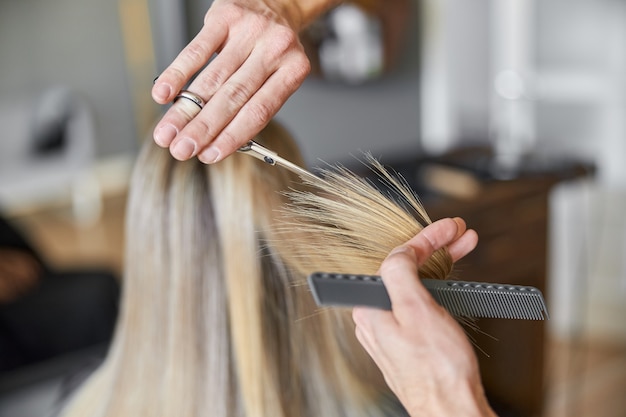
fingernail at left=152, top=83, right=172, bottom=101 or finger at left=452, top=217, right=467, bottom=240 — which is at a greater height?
fingernail at left=152, top=83, right=172, bottom=101

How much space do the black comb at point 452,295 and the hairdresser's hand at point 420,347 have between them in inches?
0.4

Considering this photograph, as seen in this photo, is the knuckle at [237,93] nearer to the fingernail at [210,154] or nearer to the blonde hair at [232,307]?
the fingernail at [210,154]

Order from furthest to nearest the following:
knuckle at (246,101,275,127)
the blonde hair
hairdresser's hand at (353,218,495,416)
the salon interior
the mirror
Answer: the mirror → the salon interior → the blonde hair → knuckle at (246,101,275,127) → hairdresser's hand at (353,218,495,416)

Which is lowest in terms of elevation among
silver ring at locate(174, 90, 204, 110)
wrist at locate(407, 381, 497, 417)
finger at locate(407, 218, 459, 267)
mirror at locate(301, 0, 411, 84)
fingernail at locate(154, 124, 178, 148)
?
wrist at locate(407, 381, 497, 417)

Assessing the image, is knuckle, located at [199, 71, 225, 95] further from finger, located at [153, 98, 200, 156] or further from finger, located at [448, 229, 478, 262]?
finger, located at [448, 229, 478, 262]

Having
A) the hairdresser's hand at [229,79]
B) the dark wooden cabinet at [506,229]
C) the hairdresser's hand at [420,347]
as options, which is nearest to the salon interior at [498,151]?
the dark wooden cabinet at [506,229]

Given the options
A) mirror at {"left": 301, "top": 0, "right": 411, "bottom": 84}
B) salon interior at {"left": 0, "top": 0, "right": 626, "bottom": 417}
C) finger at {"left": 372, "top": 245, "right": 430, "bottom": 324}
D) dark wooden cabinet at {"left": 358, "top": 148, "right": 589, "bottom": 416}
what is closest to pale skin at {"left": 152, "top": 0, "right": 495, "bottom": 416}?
finger at {"left": 372, "top": 245, "right": 430, "bottom": 324}

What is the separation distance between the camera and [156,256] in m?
0.83

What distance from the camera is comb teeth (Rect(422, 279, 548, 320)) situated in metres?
0.48

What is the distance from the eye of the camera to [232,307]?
80 cm

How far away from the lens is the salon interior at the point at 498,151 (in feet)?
5.74

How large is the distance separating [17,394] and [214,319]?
0.77 metres

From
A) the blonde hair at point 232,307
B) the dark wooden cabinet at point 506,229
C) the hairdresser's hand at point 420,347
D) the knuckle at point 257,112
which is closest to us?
the hairdresser's hand at point 420,347

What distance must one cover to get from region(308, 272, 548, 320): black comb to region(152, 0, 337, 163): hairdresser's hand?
5.5 inches
